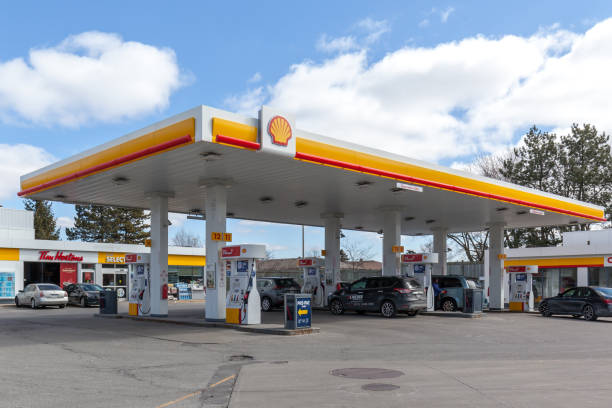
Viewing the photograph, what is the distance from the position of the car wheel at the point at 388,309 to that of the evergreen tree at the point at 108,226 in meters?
50.2

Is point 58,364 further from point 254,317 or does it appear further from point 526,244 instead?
point 526,244

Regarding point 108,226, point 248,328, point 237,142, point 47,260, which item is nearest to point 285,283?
point 248,328

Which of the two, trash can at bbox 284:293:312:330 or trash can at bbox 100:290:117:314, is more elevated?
trash can at bbox 284:293:312:330

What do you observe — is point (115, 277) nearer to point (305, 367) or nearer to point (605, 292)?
point (605, 292)

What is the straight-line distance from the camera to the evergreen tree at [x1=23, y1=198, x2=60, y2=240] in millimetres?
65562

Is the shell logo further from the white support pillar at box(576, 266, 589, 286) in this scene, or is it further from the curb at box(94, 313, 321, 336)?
the white support pillar at box(576, 266, 589, 286)

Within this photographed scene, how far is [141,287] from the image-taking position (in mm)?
21391

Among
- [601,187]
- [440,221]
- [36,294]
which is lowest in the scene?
[36,294]

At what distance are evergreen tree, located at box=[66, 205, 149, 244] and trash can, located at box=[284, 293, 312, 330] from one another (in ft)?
178

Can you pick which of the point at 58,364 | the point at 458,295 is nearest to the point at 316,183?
the point at 458,295

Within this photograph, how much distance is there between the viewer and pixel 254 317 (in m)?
16.9

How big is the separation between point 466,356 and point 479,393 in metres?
4.05

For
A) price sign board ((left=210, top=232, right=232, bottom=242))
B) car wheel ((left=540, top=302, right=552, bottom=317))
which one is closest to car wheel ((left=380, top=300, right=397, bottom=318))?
price sign board ((left=210, top=232, right=232, bottom=242))

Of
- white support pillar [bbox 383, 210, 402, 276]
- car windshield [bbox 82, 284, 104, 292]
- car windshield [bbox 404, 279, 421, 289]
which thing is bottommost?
car windshield [bbox 82, 284, 104, 292]
